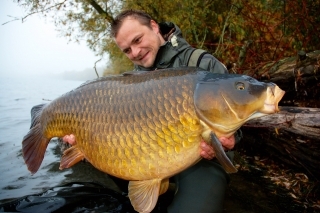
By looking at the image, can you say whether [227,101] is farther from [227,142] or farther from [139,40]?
[139,40]

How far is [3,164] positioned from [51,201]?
10.7 ft

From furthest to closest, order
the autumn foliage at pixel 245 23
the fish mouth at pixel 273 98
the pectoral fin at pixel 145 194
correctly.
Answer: the autumn foliage at pixel 245 23
the pectoral fin at pixel 145 194
the fish mouth at pixel 273 98

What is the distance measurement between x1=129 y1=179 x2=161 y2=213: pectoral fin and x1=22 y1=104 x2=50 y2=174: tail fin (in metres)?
0.93

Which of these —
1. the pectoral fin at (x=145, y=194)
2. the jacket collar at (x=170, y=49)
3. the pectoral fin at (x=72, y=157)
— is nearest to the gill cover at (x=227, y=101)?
the pectoral fin at (x=145, y=194)

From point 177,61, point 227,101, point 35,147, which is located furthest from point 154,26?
point 35,147

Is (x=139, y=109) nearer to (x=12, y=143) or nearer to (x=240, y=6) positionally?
(x=240, y=6)

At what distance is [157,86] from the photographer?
1.79 metres

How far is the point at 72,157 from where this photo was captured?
2.23 metres

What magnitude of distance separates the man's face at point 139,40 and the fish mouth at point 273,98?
54.8 inches

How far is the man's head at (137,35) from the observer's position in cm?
259

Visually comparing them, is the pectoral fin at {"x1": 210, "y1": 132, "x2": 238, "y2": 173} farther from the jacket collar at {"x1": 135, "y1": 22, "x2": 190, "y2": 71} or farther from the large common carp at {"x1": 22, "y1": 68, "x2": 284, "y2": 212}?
the jacket collar at {"x1": 135, "y1": 22, "x2": 190, "y2": 71}

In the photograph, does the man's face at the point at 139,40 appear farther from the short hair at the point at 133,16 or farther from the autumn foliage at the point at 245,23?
the autumn foliage at the point at 245,23

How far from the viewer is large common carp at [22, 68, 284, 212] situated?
1600 millimetres

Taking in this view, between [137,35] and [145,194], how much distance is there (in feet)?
4.74
